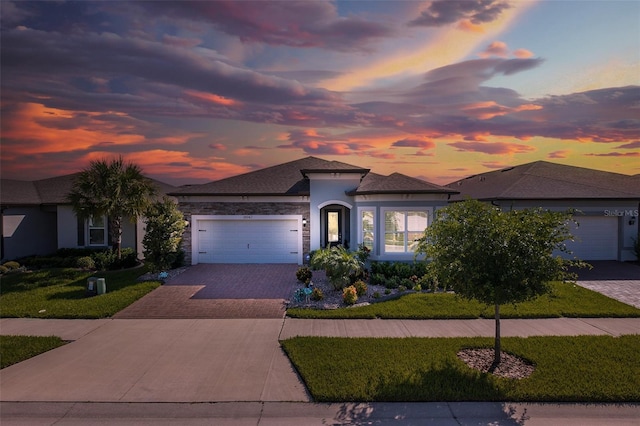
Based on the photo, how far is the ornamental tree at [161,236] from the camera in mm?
14773

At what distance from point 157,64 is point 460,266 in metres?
13.5

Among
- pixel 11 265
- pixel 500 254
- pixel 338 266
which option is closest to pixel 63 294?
pixel 11 265

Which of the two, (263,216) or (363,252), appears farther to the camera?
(263,216)

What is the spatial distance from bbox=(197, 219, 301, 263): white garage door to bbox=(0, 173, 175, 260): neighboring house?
3841mm

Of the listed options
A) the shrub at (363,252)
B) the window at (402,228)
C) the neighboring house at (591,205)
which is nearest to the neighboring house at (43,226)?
the shrub at (363,252)

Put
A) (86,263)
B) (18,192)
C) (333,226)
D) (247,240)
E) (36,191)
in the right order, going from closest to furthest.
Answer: (86,263) < (247,240) < (18,192) < (333,226) < (36,191)

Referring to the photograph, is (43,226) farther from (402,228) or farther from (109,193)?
(402,228)

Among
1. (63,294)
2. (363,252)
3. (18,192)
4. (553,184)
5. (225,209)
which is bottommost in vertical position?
(63,294)

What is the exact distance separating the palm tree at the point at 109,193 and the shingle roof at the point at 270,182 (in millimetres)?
1821

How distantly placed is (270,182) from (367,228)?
5.87 meters

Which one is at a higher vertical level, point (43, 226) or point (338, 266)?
point (43, 226)

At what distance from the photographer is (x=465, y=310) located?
10.0m

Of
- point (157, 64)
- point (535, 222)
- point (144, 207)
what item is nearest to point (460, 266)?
point (535, 222)

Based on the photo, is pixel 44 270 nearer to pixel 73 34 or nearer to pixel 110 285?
pixel 110 285
